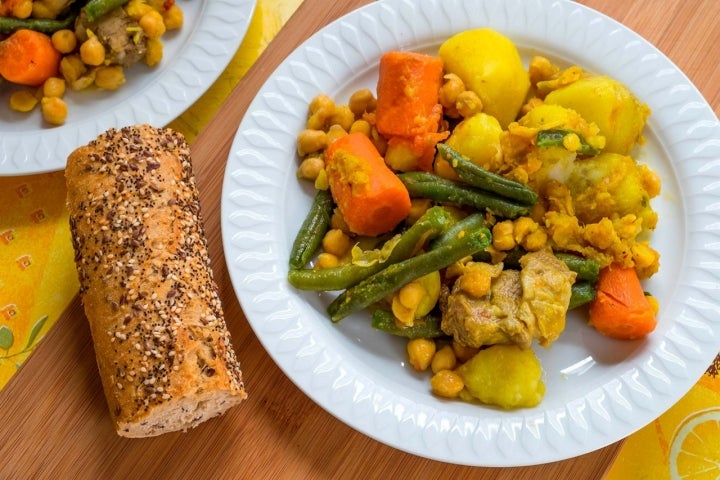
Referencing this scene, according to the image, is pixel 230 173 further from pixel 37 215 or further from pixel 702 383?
pixel 702 383

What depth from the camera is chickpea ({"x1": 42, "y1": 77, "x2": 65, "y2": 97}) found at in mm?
2844

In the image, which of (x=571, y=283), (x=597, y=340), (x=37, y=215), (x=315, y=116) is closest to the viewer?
(x=571, y=283)

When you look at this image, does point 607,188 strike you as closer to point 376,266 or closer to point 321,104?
point 376,266

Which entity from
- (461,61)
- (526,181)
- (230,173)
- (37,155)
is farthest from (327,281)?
(37,155)

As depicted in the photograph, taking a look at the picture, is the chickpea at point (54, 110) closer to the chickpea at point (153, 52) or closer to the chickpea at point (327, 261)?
the chickpea at point (153, 52)

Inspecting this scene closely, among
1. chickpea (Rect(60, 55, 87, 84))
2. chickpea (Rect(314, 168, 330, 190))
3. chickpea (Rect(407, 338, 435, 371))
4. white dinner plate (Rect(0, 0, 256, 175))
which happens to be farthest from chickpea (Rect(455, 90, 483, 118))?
chickpea (Rect(60, 55, 87, 84))

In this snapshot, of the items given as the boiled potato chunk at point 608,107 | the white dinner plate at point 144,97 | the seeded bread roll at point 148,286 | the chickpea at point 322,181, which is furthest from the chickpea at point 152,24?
the boiled potato chunk at point 608,107

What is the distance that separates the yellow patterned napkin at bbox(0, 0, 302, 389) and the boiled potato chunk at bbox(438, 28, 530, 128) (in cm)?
95

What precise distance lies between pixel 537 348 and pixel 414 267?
528 millimetres

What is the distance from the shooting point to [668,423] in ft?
8.51

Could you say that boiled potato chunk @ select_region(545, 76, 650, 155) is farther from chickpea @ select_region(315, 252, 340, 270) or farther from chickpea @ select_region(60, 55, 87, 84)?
chickpea @ select_region(60, 55, 87, 84)

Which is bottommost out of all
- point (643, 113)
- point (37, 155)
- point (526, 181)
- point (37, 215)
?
point (37, 215)

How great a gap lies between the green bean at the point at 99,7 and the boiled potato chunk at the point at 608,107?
166 centimetres

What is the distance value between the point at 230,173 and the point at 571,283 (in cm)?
119
